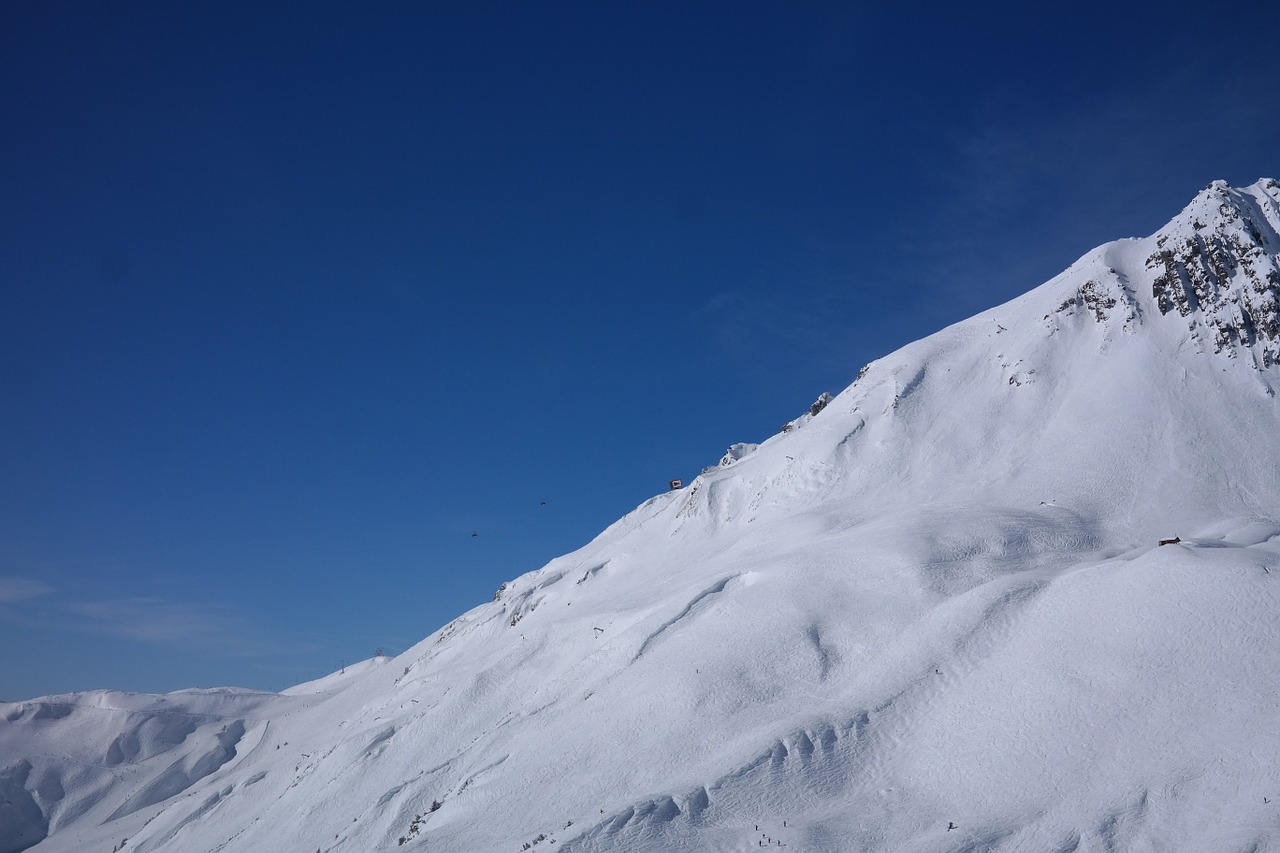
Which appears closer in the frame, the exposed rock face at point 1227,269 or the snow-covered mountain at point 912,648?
the snow-covered mountain at point 912,648

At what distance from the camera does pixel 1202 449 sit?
46344mm

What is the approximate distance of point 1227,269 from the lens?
55.9 m

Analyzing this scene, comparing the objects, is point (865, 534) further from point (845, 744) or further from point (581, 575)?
point (581, 575)

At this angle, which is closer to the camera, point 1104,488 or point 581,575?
point 1104,488

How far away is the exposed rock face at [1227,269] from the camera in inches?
2068

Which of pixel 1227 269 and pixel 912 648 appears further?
pixel 1227 269

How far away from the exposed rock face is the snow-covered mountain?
9.3 inches

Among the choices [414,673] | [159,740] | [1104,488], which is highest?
[159,740]

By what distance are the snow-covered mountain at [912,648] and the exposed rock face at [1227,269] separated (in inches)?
9.3

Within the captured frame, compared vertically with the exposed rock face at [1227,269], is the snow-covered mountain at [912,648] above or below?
below

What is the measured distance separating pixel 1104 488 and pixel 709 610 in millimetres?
23918

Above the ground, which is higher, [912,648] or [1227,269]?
[1227,269]

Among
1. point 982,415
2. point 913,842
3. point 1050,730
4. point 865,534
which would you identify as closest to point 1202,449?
point 982,415

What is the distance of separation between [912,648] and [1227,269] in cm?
4314
